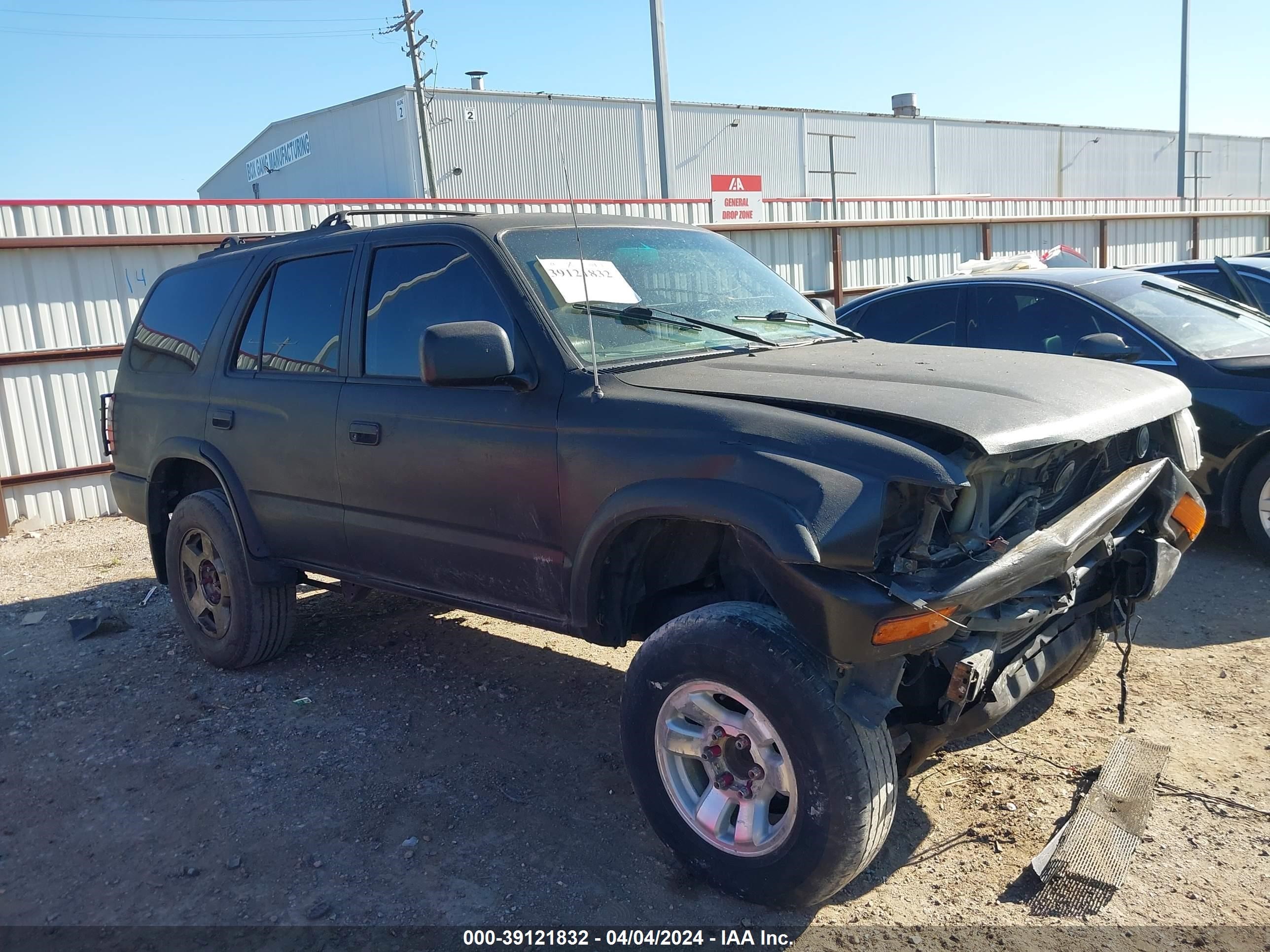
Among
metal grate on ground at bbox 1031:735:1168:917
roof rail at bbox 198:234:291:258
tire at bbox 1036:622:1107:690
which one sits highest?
roof rail at bbox 198:234:291:258

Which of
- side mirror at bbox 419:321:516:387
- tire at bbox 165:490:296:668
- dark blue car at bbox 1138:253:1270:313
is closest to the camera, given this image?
side mirror at bbox 419:321:516:387

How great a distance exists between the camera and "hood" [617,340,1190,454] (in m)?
2.76

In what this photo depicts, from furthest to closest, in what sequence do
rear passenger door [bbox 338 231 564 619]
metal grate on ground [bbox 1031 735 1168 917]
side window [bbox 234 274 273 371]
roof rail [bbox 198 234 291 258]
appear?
roof rail [bbox 198 234 291 258], side window [bbox 234 274 273 371], rear passenger door [bbox 338 231 564 619], metal grate on ground [bbox 1031 735 1168 917]

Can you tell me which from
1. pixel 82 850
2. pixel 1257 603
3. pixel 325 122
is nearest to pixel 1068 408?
pixel 1257 603

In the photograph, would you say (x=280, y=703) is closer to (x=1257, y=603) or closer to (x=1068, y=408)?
(x=1068, y=408)

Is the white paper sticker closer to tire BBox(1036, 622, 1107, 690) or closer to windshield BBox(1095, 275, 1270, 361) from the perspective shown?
tire BBox(1036, 622, 1107, 690)

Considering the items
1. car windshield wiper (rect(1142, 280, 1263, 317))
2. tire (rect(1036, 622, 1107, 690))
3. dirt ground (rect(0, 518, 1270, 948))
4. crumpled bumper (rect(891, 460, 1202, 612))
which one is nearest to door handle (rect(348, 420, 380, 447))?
dirt ground (rect(0, 518, 1270, 948))

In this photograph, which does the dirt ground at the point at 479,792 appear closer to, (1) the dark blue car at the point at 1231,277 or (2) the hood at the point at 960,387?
(2) the hood at the point at 960,387

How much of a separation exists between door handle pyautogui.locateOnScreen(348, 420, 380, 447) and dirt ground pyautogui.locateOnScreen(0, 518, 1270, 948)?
4.21 ft

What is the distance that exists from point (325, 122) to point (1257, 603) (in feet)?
127

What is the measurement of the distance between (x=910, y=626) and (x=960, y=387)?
2.91 ft

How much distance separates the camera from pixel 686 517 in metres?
2.96

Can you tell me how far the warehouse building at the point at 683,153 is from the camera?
35.0 meters

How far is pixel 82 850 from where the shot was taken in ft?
11.6
